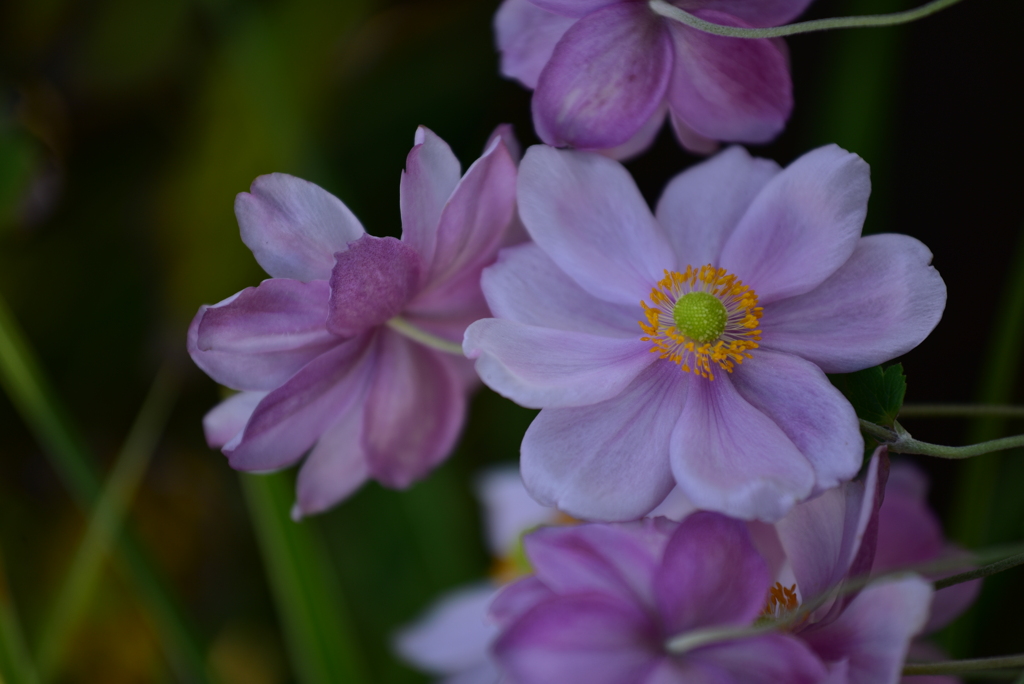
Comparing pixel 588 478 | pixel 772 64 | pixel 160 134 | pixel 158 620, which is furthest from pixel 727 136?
pixel 160 134

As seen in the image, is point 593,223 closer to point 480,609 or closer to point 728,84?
point 728,84

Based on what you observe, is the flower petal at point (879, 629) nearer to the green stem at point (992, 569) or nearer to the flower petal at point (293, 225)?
the green stem at point (992, 569)

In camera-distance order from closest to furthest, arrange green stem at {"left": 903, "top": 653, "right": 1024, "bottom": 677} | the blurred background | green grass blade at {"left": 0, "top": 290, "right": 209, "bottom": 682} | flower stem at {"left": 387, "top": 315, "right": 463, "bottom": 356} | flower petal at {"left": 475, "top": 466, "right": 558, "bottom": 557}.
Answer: green stem at {"left": 903, "top": 653, "right": 1024, "bottom": 677} → flower stem at {"left": 387, "top": 315, "right": 463, "bottom": 356} → green grass blade at {"left": 0, "top": 290, "right": 209, "bottom": 682} → flower petal at {"left": 475, "top": 466, "right": 558, "bottom": 557} → the blurred background

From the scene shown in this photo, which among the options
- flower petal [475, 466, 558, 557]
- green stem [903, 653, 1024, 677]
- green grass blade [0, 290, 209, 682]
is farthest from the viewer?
flower petal [475, 466, 558, 557]

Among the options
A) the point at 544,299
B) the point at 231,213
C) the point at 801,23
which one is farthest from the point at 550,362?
the point at 231,213

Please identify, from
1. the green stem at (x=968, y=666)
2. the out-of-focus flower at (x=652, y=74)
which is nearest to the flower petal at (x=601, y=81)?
the out-of-focus flower at (x=652, y=74)

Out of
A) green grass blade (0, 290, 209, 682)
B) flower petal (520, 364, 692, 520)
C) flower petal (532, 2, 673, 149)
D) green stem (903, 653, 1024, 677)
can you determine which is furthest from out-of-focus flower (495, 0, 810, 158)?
green grass blade (0, 290, 209, 682)

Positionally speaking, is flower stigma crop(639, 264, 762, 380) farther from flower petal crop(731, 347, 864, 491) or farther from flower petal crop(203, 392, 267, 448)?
flower petal crop(203, 392, 267, 448)
